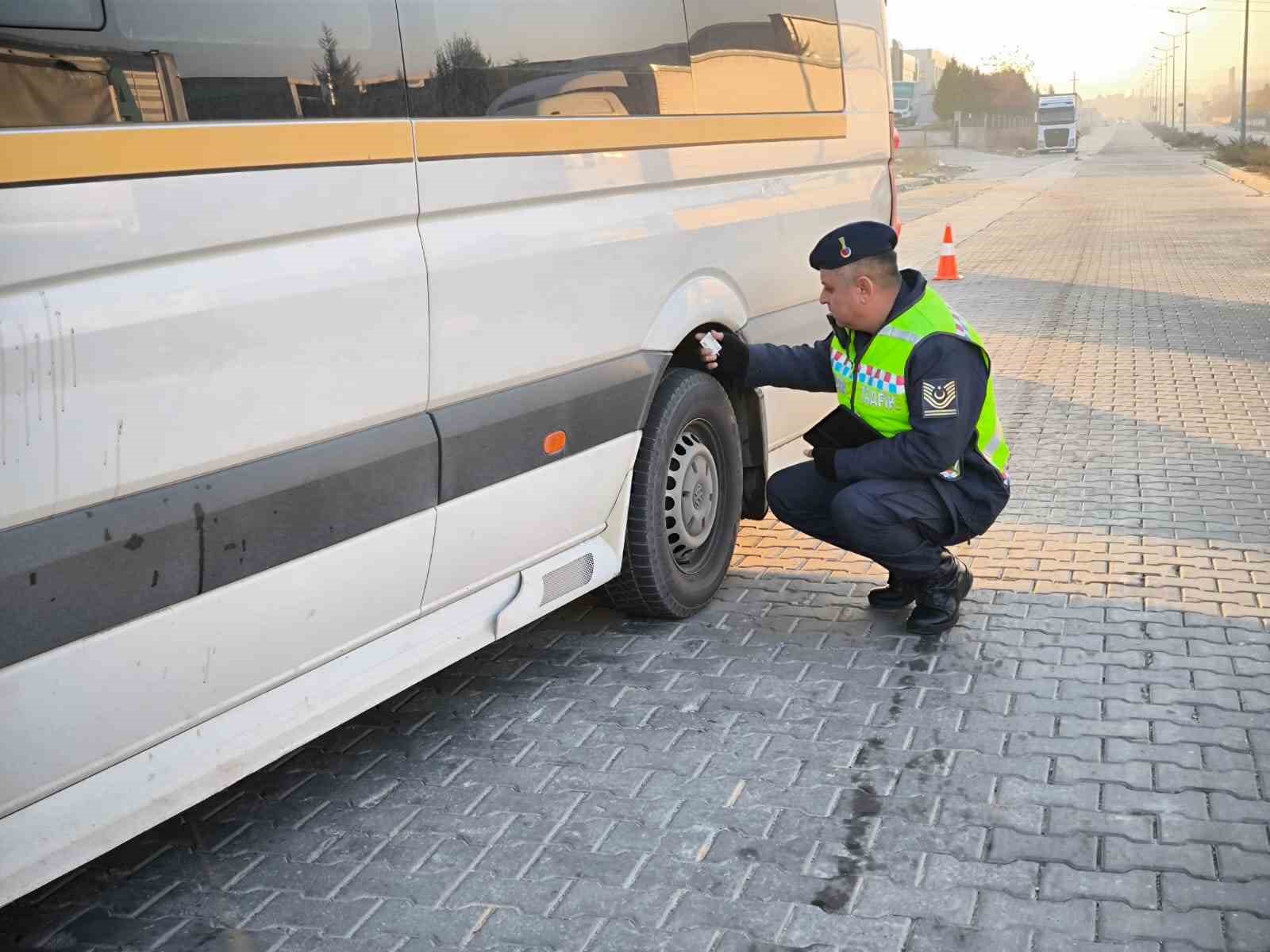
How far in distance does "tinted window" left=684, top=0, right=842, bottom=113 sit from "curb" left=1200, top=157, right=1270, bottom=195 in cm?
2885

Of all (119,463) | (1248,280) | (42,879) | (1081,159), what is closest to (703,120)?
(119,463)

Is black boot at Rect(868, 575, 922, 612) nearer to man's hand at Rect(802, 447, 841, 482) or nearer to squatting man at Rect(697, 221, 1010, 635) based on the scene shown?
squatting man at Rect(697, 221, 1010, 635)

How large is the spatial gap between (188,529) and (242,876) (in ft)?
3.26

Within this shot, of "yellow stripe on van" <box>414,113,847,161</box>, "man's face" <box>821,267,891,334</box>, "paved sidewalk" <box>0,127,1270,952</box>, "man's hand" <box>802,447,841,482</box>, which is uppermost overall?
"yellow stripe on van" <box>414,113,847,161</box>

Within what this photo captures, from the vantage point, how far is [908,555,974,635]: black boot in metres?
4.69

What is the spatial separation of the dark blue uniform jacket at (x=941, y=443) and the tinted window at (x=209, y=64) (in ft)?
6.27

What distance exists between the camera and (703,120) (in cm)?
461

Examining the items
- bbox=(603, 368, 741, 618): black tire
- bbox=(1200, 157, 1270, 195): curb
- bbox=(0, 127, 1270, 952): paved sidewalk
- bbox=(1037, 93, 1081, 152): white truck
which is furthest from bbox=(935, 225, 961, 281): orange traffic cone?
bbox=(1037, 93, 1081, 152): white truck

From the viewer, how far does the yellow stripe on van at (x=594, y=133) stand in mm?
3438

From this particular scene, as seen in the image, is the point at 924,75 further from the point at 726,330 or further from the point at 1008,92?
the point at 726,330

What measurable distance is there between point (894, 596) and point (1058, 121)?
78.7 metres

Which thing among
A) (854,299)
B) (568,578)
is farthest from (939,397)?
(568,578)

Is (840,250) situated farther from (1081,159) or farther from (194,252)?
(1081,159)

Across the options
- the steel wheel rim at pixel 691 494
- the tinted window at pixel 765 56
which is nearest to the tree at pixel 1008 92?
the tinted window at pixel 765 56
